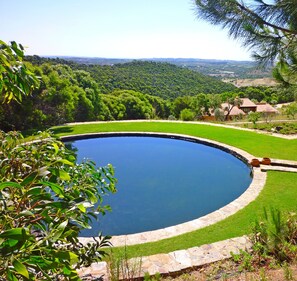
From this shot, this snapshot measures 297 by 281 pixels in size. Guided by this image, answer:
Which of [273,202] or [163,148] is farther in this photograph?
[163,148]

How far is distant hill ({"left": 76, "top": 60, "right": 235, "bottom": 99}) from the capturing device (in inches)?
1779

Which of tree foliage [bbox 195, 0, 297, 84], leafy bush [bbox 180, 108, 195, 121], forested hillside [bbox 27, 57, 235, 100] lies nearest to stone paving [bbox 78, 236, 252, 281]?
tree foliage [bbox 195, 0, 297, 84]

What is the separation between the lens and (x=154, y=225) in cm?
675

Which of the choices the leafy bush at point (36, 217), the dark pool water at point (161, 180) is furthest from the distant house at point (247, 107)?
the leafy bush at point (36, 217)

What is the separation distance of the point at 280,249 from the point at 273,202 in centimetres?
299

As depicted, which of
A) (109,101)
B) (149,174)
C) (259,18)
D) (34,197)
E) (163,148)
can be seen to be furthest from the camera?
(109,101)

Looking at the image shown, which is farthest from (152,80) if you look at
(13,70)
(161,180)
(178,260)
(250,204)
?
(13,70)

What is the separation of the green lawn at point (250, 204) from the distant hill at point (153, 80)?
25.9 meters

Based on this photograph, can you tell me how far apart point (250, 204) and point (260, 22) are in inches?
160

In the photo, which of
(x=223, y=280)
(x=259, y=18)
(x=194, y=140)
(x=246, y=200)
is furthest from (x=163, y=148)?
(x=223, y=280)

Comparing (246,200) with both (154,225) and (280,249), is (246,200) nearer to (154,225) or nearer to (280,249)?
(154,225)

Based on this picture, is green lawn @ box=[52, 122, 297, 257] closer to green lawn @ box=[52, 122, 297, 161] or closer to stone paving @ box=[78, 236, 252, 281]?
green lawn @ box=[52, 122, 297, 161]

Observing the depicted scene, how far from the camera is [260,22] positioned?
4699mm

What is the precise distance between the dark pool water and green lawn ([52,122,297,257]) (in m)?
0.99
